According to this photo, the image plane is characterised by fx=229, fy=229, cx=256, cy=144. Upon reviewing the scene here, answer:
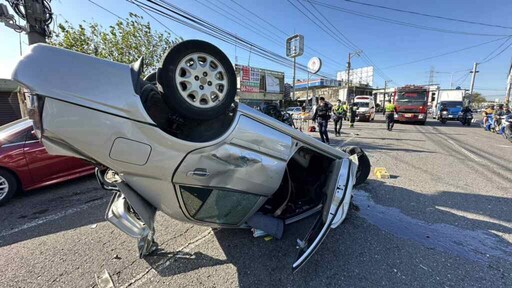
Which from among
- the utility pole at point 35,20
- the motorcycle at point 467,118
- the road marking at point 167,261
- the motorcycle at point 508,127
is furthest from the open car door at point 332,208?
the motorcycle at point 467,118

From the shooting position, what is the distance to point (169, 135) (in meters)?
1.58

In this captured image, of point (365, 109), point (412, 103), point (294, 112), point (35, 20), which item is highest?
point (35, 20)

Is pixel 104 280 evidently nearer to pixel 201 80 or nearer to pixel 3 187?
pixel 201 80

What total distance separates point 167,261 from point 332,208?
178 cm

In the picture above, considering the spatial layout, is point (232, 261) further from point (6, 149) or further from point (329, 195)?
point (6, 149)

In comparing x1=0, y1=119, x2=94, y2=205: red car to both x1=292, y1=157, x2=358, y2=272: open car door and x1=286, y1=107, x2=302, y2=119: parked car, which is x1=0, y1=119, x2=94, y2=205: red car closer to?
x1=292, y1=157, x2=358, y2=272: open car door

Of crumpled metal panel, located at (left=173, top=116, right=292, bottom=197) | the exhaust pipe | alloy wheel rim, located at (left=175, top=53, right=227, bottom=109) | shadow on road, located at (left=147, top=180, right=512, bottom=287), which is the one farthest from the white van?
the exhaust pipe

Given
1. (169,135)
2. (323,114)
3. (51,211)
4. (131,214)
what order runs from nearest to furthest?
(169,135), (131,214), (51,211), (323,114)

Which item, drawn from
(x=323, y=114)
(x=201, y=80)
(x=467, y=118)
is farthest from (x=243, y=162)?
(x=467, y=118)

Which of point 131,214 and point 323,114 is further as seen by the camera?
point 323,114

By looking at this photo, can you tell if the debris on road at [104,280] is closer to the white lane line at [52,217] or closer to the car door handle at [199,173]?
the car door handle at [199,173]

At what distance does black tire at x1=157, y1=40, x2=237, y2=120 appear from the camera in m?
1.57

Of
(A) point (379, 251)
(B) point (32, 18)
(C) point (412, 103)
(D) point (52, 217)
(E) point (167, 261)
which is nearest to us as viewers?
(E) point (167, 261)

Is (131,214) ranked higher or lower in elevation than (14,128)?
lower
